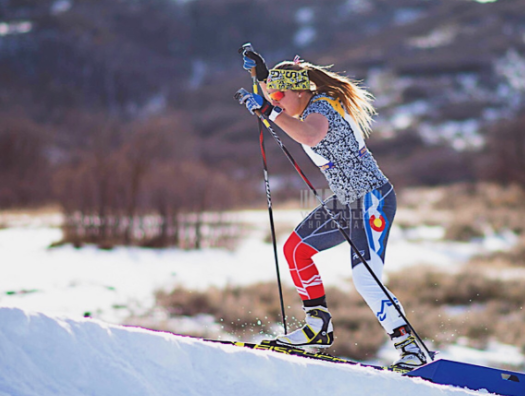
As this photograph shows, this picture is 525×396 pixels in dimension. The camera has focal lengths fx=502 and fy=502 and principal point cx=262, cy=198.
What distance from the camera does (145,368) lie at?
251 centimetres

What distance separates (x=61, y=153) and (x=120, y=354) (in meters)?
34.5

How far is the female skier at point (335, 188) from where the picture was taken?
3.34 meters

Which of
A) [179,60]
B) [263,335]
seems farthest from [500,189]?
[179,60]

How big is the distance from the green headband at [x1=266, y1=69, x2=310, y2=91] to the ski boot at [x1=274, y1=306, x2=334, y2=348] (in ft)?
5.28

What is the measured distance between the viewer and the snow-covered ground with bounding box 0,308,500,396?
235cm

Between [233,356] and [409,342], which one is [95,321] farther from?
[409,342]

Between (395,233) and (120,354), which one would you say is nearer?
(120,354)

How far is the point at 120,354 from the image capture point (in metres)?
2.54

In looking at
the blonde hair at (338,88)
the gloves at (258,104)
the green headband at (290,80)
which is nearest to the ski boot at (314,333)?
the blonde hair at (338,88)

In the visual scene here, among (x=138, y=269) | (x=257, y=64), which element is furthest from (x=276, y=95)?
(x=138, y=269)

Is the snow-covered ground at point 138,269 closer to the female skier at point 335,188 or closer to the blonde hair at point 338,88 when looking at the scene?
the female skier at point 335,188

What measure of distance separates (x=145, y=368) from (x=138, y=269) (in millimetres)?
9008

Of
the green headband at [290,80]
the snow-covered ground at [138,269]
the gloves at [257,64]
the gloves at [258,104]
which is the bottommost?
the snow-covered ground at [138,269]

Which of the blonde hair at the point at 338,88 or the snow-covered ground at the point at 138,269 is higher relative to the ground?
the blonde hair at the point at 338,88
